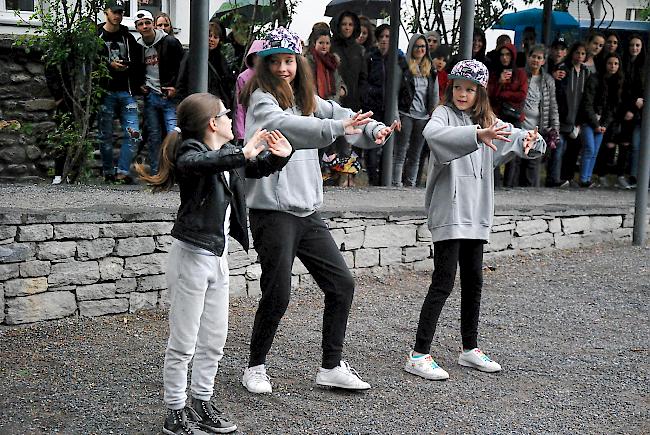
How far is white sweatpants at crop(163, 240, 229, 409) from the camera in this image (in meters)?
4.06

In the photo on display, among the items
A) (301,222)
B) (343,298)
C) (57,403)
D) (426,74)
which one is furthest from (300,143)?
(426,74)

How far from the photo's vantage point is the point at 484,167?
209 inches

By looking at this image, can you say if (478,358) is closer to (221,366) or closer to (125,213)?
(221,366)

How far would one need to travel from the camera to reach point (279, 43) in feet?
15.0

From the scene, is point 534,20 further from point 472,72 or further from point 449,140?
point 449,140

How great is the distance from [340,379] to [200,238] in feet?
4.12

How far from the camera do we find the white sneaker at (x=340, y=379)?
4.90 metres

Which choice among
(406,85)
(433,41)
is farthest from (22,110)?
(433,41)

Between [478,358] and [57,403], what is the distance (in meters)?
2.29

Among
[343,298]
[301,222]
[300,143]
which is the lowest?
[343,298]

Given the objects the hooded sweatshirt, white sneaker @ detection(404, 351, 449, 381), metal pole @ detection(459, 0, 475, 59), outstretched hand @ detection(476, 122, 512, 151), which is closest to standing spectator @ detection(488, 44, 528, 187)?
metal pole @ detection(459, 0, 475, 59)

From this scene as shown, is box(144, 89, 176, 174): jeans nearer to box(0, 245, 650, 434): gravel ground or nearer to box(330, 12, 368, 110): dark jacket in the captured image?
box(330, 12, 368, 110): dark jacket

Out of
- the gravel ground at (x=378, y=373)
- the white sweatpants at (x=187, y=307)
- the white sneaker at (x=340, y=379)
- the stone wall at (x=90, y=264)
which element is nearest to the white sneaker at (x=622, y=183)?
the gravel ground at (x=378, y=373)

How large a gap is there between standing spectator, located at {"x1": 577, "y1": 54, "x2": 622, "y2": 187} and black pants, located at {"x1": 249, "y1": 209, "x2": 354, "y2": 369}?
733 cm
